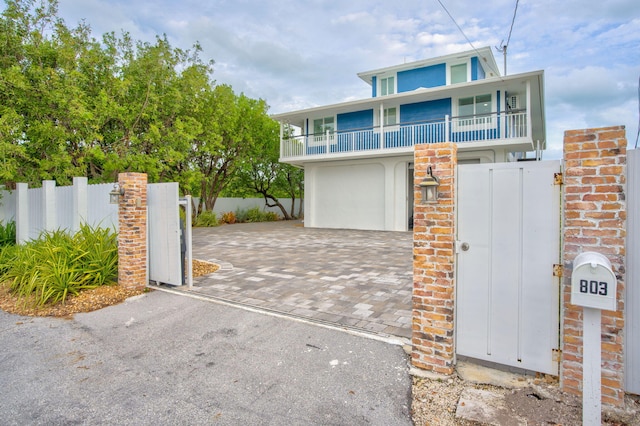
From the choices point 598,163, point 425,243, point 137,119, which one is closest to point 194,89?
point 137,119

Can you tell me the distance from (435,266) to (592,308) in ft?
3.45

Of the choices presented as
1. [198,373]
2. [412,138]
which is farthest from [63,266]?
[412,138]

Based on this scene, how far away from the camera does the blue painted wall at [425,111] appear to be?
14.3m

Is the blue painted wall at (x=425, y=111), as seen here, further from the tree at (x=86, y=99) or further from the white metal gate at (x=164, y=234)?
the white metal gate at (x=164, y=234)

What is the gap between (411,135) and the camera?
1418cm

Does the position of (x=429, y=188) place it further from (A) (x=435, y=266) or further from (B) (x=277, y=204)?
(B) (x=277, y=204)

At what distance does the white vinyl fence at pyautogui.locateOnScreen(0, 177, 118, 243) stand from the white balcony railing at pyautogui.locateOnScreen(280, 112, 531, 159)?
33.4 ft

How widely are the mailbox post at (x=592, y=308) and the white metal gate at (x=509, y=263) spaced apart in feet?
1.32

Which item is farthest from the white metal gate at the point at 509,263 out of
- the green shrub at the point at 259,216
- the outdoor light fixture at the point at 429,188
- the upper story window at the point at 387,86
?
the green shrub at the point at 259,216

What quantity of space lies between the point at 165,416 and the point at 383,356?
5.93 feet

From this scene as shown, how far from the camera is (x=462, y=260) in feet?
9.59

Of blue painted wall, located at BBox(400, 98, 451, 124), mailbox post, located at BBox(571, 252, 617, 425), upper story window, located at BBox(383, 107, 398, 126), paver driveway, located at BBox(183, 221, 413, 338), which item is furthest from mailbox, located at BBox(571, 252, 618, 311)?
upper story window, located at BBox(383, 107, 398, 126)

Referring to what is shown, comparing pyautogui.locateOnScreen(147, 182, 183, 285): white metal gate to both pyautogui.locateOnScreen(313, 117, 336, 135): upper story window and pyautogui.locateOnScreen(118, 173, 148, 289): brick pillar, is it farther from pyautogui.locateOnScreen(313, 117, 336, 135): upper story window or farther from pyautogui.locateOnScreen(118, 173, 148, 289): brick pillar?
pyautogui.locateOnScreen(313, 117, 336, 135): upper story window

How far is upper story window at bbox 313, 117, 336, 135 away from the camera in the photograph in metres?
17.0
